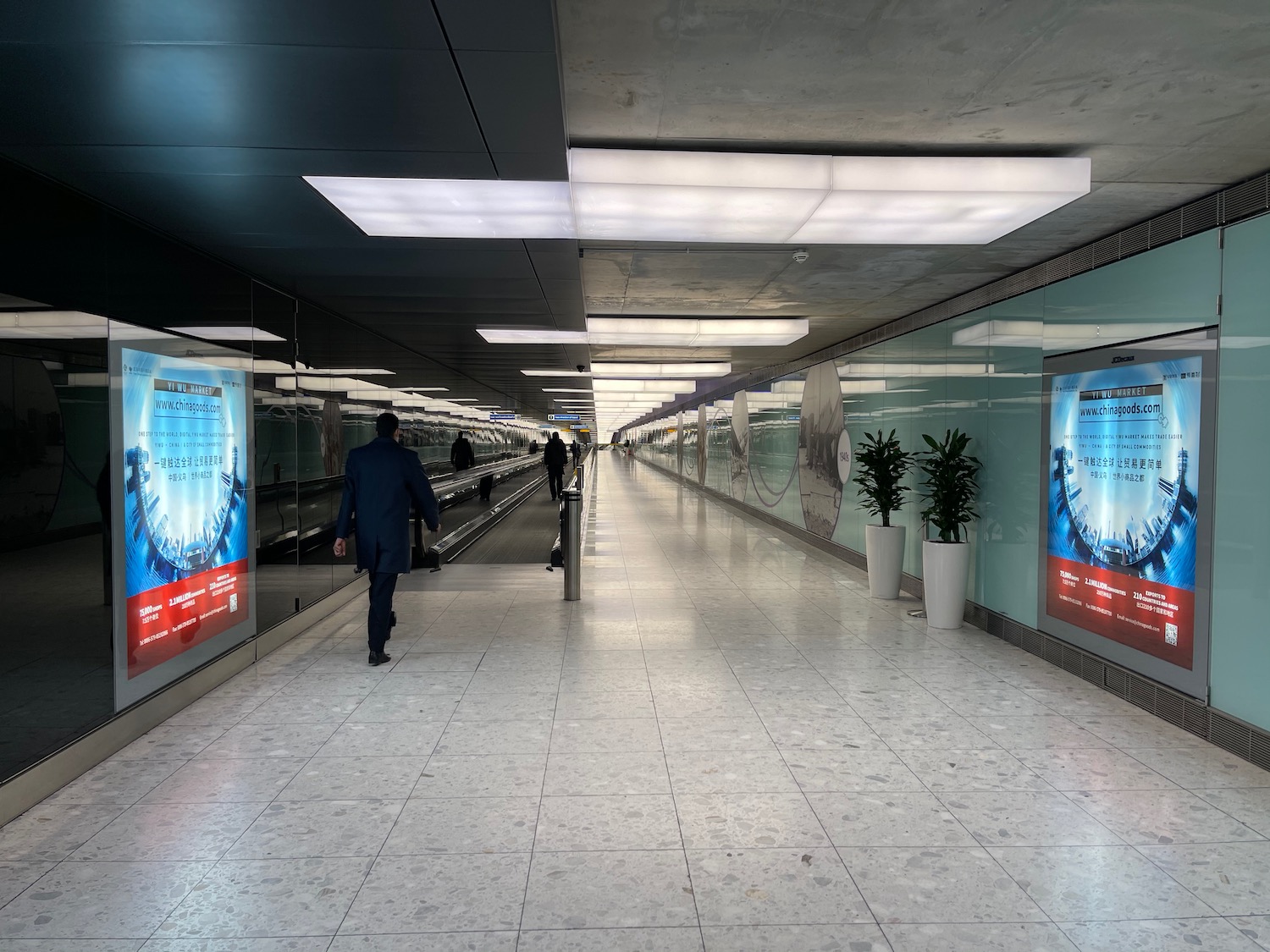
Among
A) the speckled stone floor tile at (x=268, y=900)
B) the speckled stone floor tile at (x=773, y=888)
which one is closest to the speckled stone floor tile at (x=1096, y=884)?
the speckled stone floor tile at (x=773, y=888)

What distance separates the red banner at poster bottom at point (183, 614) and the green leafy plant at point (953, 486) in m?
5.44

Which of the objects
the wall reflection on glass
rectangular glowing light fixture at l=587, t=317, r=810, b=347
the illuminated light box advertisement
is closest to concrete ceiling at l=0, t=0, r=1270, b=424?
the wall reflection on glass

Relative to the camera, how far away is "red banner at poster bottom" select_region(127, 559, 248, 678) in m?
4.39

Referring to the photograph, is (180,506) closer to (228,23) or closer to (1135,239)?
(228,23)

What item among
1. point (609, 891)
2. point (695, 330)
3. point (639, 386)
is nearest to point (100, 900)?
point (609, 891)

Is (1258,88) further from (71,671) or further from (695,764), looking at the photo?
(71,671)

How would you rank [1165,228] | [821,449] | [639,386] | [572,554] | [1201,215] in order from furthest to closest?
1. [639,386]
2. [821,449]
3. [572,554]
4. [1165,228]
5. [1201,215]

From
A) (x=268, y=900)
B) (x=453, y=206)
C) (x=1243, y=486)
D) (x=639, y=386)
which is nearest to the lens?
(x=268, y=900)

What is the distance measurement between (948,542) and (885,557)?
1.45m

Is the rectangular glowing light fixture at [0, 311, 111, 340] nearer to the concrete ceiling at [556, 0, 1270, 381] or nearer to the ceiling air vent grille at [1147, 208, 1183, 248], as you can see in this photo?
the concrete ceiling at [556, 0, 1270, 381]

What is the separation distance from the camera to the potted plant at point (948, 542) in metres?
6.89

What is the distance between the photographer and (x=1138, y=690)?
5.00 m

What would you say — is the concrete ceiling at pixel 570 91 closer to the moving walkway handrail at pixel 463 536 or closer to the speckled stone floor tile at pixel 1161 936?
the speckled stone floor tile at pixel 1161 936

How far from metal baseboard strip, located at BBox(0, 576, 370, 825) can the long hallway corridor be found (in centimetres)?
9
